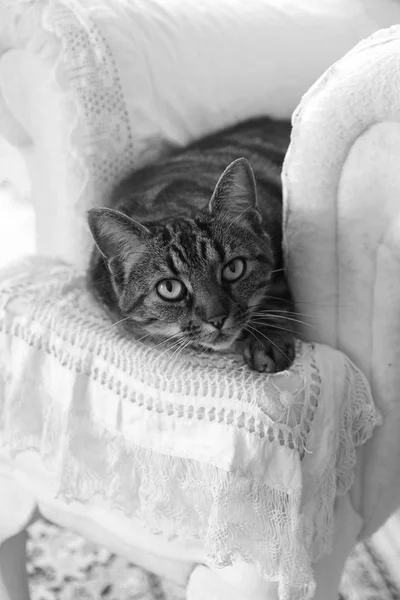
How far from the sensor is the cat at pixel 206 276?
84cm

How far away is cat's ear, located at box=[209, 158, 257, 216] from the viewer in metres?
0.84

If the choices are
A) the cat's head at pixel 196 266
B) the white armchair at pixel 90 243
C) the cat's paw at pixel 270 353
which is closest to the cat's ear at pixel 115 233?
the cat's head at pixel 196 266

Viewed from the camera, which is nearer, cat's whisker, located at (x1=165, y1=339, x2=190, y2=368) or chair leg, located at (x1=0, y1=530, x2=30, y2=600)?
cat's whisker, located at (x1=165, y1=339, x2=190, y2=368)

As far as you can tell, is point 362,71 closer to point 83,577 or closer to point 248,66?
point 248,66

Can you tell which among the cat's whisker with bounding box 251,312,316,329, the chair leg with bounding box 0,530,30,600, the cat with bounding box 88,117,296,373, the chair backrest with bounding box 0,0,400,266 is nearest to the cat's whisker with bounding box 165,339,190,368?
the cat with bounding box 88,117,296,373

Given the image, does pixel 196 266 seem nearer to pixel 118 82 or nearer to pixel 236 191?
pixel 236 191

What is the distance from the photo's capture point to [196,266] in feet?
2.82

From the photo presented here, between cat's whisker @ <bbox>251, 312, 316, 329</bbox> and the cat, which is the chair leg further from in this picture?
cat's whisker @ <bbox>251, 312, 316, 329</bbox>

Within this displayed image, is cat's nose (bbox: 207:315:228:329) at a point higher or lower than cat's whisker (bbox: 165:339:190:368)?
higher

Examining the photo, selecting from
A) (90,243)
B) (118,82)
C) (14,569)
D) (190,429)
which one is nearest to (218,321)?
(190,429)

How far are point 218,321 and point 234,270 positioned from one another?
0.30 ft

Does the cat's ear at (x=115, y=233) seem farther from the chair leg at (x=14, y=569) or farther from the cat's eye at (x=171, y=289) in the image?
the chair leg at (x=14, y=569)

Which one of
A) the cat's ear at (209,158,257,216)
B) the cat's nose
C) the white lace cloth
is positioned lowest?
the white lace cloth

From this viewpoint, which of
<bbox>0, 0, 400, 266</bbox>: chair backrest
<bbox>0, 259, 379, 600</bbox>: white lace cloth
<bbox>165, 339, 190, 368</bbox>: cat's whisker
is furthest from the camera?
<bbox>0, 0, 400, 266</bbox>: chair backrest
